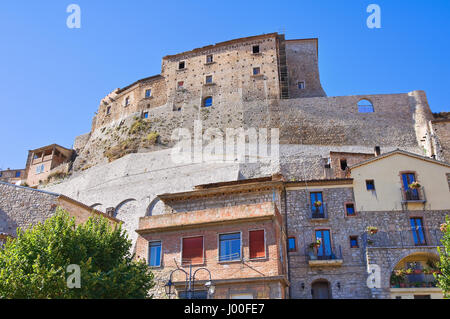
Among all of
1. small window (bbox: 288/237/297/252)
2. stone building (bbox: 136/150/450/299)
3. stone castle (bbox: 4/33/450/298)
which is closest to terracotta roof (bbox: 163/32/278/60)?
stone castle (bbox: 4/33/450/298)

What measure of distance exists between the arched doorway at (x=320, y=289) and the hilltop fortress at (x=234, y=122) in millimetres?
9037

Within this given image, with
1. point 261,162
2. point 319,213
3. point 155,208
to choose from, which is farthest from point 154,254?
point 261,162

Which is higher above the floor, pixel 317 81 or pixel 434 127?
pixel 317 81

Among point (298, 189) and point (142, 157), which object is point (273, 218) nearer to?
point (298, 189)

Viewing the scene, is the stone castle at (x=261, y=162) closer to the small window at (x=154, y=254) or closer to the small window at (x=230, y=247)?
the small window at (x=154, y=254)

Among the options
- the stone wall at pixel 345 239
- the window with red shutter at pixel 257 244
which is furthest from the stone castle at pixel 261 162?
the window with red shutter at pixel 257 244

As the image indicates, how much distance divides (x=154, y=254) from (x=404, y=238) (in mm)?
12382

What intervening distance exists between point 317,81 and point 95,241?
37214 millimetres

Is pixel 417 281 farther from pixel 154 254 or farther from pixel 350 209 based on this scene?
pixel 154 254

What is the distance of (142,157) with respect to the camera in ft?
139

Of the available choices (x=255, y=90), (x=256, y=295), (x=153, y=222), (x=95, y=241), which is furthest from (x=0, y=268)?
(x=255, y=90)

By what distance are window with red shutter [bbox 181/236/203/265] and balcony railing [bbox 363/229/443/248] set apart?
8.30 metres

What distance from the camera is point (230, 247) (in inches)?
817

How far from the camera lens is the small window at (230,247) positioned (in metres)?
20.5
